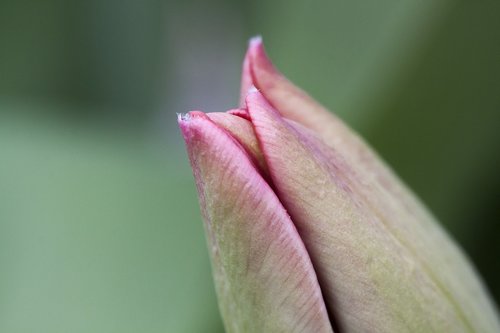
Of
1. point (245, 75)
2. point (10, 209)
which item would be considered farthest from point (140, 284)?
point (245, 75)

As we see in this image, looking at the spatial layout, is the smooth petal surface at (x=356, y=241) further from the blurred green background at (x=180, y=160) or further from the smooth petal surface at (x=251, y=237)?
the blurred green background at (x=180, y=160)

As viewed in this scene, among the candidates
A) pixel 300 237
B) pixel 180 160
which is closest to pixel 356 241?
pixel 300 237

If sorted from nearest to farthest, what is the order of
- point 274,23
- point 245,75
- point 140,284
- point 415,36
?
point 245,75
point 140,284
point 415,36
point 274,23

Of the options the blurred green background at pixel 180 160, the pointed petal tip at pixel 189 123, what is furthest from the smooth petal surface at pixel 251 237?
the blurred green background at pixel 180 160

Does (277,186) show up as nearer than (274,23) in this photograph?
Yes

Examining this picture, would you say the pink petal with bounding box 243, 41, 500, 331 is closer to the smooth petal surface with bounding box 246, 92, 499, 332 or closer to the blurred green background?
the smooth petal surface with bounding box 246, 92, 499, 332

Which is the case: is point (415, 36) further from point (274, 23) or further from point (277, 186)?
point (277, 186)

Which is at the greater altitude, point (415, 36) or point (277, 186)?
point (415, 36)
